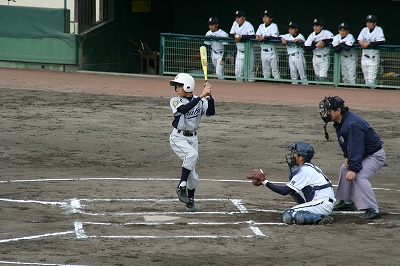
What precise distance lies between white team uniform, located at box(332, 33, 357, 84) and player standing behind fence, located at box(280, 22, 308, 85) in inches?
33.8

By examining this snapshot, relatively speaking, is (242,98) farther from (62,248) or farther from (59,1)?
(62,248)

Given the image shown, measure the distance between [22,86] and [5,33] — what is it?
3.55 metres

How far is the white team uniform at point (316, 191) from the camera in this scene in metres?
9.35

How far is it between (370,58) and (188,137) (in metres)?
11.0

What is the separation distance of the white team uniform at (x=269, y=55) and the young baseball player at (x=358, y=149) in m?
11.5

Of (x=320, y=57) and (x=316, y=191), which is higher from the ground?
(x=320, y=57)

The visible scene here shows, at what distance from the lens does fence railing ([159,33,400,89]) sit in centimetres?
2047

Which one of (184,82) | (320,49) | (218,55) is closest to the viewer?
(184,82)

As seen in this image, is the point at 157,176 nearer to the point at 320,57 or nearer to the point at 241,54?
the point at 320,57

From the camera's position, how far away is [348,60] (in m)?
20.6

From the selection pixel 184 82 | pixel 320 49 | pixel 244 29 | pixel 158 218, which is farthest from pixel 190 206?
pixel 244 29

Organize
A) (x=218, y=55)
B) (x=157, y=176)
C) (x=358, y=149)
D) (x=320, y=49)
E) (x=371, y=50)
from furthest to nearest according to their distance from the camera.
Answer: (x=218, y=55) → (x=320, y=49) → (x=371, y=50) → (x=157, y=176) → (x=358, y=149)

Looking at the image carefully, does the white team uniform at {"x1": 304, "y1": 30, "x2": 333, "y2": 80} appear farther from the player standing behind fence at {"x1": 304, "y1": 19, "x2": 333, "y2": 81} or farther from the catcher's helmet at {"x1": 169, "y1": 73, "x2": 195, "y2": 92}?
the catcher's helmet at {"x1": 169, "y1": 73, "x2": 195, "y2": 92}

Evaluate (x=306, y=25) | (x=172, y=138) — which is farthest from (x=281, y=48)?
(x=172, y=138)
